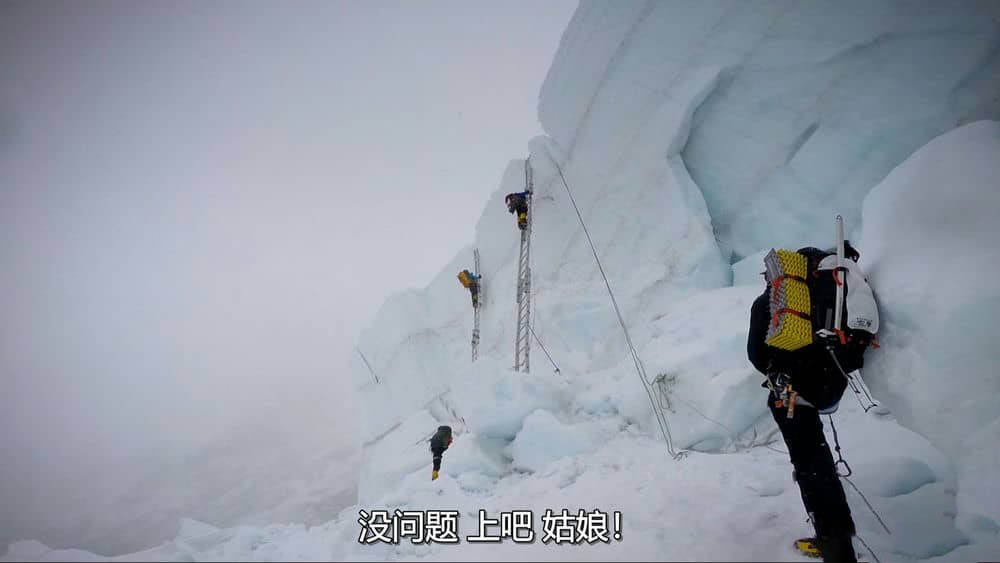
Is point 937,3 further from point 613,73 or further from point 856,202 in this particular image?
point 613,73

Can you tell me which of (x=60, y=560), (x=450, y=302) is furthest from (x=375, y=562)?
(x=450, y=302)

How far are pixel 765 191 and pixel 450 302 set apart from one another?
11.1 meters

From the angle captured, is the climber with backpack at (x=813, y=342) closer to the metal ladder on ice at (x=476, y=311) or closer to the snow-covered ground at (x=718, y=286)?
the snow-covered ground at (x=718, y=286)

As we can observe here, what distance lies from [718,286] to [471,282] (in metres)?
7.94

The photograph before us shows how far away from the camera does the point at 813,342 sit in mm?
2572

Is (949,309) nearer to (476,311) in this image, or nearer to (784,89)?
(784,89)

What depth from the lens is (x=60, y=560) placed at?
2.07 metres

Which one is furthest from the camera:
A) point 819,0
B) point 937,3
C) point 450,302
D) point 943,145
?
point 450,302

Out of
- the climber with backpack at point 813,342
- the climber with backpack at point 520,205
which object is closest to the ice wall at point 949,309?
the climber with backpack at point 813,342

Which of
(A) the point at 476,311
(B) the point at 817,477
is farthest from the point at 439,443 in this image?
(A) the point at 476,311

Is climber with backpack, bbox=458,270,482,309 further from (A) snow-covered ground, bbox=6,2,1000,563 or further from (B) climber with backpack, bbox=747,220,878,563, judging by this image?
(B) climber with backpack, bbox=747,220,878,563

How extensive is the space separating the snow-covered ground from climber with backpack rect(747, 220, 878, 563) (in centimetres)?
37

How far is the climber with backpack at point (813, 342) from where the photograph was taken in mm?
2486

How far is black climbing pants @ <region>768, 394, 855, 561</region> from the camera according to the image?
2191 millimetres
